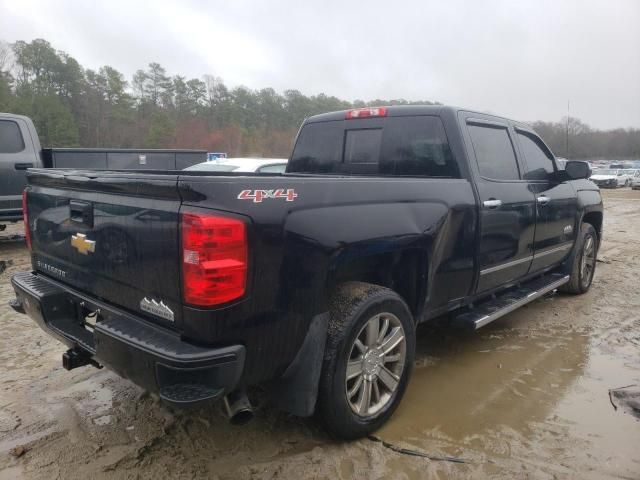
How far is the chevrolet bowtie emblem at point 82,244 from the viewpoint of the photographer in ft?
8.36

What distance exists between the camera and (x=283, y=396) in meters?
2.48

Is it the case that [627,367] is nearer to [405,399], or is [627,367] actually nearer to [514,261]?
[514,261]

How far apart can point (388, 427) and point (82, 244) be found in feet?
6.53

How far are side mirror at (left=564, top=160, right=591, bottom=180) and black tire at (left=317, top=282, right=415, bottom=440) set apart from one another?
2712 mm

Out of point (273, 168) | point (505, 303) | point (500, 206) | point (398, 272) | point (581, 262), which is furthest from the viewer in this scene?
point (273, 168)

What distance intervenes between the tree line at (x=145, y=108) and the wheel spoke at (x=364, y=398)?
39.1m

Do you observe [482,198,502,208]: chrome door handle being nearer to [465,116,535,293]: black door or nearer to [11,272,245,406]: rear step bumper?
[465,116,535,293]: black door

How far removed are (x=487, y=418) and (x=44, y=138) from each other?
1768 inches

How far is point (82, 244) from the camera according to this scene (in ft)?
8.60

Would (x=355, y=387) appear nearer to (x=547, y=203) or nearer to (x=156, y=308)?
(x=156, y=308)

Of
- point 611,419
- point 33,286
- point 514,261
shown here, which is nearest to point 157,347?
point 33,286

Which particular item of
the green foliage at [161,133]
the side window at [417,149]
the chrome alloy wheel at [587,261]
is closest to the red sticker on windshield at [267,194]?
the side window at [417,149]

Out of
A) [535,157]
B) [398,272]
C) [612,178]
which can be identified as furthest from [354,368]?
[612,178]

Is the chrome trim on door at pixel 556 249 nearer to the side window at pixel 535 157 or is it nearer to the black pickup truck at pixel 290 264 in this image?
the black pickup truck at pixel 290 264
